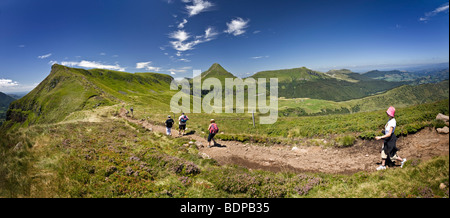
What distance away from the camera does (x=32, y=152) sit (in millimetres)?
8086

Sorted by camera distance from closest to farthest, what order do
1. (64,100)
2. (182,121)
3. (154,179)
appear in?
(154,179) < (182,121) < (64,100)

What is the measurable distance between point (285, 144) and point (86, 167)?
515 inches

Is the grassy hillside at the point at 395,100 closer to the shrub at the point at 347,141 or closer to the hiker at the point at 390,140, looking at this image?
the shrub at the point at 347,141

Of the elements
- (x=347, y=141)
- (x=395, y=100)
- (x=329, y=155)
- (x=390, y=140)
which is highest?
(x=395, y=100)

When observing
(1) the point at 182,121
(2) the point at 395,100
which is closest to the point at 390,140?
(1) the point at 182,121

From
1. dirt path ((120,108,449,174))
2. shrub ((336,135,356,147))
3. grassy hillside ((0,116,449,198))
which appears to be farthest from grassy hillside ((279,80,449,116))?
grassy hillside ((0,116,449,198))

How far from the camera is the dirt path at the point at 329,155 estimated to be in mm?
8750

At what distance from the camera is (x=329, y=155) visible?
36.7ft

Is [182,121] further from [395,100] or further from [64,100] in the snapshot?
[395,100]

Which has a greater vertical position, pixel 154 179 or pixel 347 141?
Answer: pixel 347 141

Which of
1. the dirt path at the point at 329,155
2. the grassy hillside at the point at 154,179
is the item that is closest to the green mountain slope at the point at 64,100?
the dirt path at the point at 329,155

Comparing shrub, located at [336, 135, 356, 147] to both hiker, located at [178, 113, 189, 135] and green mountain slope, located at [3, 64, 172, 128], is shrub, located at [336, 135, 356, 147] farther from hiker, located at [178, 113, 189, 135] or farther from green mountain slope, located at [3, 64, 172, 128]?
green mountain slope, located at [3, 64, 172, 128]

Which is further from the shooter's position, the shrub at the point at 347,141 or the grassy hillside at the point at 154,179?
the shrub at the point at 347,141

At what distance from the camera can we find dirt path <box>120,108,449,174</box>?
8750 millimetres
